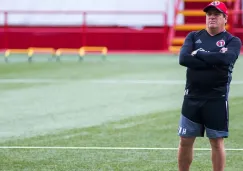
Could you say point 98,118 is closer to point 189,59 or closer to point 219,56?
point 189,59

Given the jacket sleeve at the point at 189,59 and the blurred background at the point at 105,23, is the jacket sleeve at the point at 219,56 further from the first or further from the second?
the blurred background at the point at 105,23

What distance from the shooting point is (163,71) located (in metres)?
19.4

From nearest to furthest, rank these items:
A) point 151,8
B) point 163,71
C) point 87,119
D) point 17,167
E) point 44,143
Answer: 1. point 17,167
2. point 44,143
3. point 87,119
4. point 163,71
5. point 151,8

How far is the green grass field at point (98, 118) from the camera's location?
382 inches

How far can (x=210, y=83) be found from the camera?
788cm

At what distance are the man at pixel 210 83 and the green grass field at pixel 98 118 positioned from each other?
1.34 m

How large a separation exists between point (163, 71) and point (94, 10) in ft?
26.6

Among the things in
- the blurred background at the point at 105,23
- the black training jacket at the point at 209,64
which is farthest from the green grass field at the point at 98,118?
the blurred background at the point at 105,23

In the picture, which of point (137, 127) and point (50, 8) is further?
point (50, 8)

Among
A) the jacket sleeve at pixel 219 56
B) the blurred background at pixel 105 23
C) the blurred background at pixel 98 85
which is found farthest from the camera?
the blurred background at pixel 105 23

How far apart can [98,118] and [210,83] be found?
208 inches

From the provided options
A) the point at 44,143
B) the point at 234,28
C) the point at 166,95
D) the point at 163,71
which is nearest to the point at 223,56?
the point at 44,143

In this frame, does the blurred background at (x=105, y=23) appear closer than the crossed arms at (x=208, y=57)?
No

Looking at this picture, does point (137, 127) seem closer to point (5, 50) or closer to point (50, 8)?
point (5, 50)
